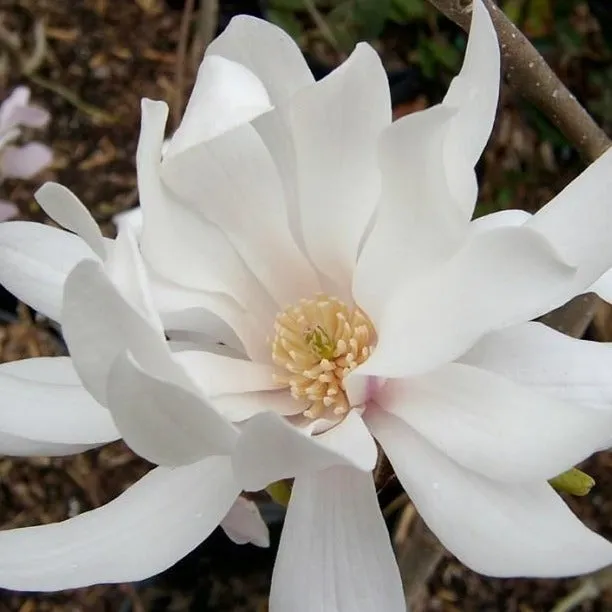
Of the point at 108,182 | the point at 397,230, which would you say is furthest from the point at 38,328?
the point at 397,230

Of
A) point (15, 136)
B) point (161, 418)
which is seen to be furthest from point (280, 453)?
point (15, 136)

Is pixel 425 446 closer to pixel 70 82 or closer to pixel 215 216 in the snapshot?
pixel 215 216

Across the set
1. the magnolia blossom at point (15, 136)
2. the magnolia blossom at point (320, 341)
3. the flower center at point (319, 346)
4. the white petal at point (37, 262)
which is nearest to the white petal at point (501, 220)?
the magnolia blossom at point (320, 341)

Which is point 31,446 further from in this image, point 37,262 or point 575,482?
point 575,482

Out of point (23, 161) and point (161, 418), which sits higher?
point (161, 418)

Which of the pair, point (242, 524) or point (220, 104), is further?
point (242, 524)

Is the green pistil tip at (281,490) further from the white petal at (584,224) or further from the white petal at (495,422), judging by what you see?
the white petal at (584,224)

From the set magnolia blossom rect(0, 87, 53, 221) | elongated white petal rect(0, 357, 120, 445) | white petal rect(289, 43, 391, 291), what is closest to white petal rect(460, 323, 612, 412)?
white petal rect(289, 43, 391, 291)
